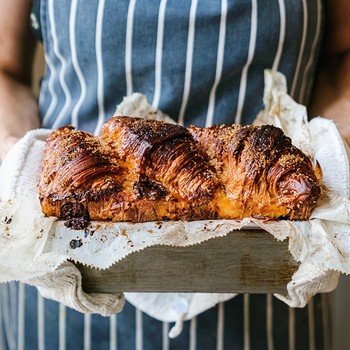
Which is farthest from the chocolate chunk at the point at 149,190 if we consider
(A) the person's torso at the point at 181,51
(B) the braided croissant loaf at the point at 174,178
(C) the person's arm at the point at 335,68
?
(C) the person's arm at the point at 335,68

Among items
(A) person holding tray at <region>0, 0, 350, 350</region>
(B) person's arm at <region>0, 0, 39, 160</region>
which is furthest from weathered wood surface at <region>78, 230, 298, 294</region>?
(B) person's arm at <region>0, 0, 39, 160</region>

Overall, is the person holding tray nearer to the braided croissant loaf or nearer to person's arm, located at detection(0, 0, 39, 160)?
person's arm, located at detection(0, 0, 39, 160)

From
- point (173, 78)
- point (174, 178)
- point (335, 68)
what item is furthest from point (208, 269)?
point (335, 68)

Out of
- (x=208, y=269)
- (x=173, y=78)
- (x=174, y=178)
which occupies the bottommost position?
(x=208, y=269)

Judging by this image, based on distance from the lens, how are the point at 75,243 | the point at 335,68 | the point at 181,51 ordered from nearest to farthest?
the point at 75,243 < the point at 181,51 < the point at 335,68

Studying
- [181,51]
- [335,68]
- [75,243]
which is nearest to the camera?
[75,243]

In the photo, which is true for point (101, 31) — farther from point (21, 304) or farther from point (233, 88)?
Result: point (21, 304)

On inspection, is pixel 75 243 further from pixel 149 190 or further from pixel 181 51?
pixel 181 51
